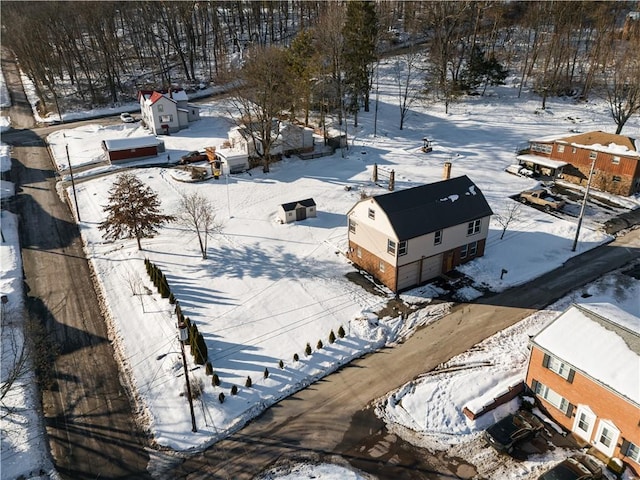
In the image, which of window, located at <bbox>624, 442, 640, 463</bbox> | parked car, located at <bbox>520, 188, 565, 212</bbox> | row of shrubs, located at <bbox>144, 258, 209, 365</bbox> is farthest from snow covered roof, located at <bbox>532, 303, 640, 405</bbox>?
parked car, located at <bbox>520, 188, 565, 212</bbox>

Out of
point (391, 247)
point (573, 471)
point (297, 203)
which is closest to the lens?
point (573, 471)

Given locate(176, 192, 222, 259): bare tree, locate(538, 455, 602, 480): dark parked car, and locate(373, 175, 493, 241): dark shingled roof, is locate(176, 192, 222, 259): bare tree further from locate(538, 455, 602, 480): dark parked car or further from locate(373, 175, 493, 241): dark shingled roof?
locate(538, 455, 602, 480): dark parked car

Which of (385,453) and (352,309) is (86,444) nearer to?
(385,453)

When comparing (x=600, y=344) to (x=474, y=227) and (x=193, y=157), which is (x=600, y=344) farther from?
(x=193, y=157)

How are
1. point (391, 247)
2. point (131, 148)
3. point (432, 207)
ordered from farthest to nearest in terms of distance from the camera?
point (131, 148), point (432, 207), point (391, 247)

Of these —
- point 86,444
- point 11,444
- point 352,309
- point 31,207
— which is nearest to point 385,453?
point 352,309

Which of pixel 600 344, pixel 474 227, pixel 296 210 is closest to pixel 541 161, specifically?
pixel 474 227

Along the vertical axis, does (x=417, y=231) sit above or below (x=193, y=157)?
above

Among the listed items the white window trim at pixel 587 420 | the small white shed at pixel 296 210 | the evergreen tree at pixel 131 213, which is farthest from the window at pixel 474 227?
the evergreen tree at pixel 131 213
